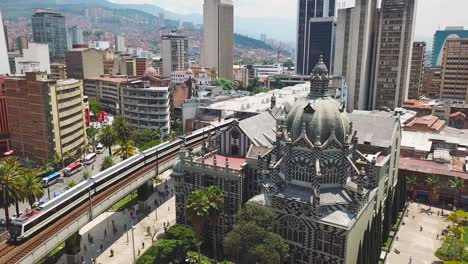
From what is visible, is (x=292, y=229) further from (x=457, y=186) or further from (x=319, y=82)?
(x=457, y=186)

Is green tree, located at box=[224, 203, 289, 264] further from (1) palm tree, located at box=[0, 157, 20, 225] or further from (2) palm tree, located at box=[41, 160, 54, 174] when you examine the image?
(2) palm tree, located at box=[41, 160, 54, 174]

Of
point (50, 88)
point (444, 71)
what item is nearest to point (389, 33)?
point (444, 71)

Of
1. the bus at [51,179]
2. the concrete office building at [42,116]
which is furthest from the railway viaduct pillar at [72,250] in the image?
the concrete office building at [42,116]

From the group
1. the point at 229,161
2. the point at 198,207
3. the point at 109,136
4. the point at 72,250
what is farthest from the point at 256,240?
the point at 109,136

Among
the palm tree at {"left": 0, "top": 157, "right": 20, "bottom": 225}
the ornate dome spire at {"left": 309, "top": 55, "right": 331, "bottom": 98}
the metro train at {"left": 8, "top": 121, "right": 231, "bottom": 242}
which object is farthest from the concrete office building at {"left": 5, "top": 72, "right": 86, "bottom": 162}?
the ornate dome spire at {"left": 309, "top": 55, "right": 331, "bottom": 98}

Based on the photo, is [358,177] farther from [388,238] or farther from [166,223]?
[166,223]
